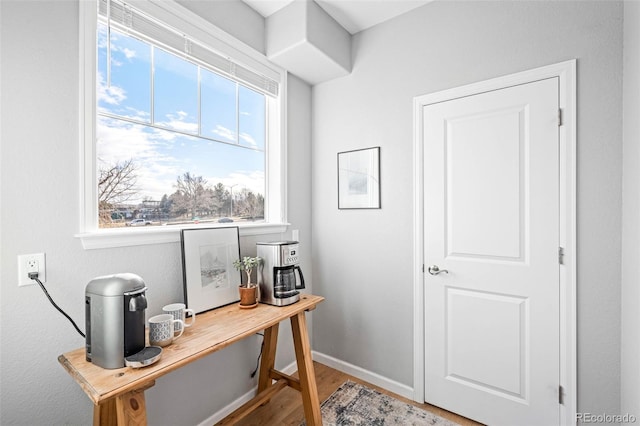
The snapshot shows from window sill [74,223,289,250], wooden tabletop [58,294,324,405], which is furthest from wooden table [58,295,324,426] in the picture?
window sill [74,223,289,250]

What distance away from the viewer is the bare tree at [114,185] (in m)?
1.51

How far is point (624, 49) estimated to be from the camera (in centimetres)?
145

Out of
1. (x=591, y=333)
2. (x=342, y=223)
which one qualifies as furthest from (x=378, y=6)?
(x=591, y=333)

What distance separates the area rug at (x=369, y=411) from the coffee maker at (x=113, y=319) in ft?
4.29

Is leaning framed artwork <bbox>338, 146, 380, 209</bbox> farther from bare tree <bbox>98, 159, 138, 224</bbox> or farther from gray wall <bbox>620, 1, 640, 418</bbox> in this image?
bare tree <bbox>98, 159, 138, 224</bbox>

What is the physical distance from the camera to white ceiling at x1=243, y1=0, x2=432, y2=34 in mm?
2066

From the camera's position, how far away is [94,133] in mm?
1382

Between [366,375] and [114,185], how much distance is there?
2.20 m

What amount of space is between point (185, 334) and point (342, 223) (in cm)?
146

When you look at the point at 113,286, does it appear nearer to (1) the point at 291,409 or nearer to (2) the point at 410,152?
(1) the point at 291,409

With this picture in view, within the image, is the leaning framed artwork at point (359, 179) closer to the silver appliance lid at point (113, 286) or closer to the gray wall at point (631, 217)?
the gray wall at point (631, 217)

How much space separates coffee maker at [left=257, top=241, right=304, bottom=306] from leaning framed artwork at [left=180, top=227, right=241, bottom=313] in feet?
0.57

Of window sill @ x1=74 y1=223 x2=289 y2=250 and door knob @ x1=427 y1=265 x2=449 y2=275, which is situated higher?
window sill @ x1=74 y1=223 x2=289 y2=250

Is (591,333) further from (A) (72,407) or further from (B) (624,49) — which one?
(A) (72,407)
